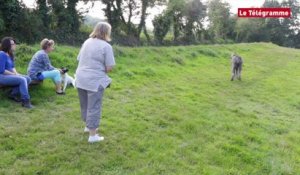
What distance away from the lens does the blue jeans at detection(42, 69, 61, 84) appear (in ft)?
31.7

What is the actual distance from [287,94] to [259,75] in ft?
14.3

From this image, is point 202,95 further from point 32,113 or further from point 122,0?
point 122,0

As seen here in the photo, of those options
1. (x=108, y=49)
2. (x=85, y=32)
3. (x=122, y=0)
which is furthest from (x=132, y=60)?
(x=122, y=0)

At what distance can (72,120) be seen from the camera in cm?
807

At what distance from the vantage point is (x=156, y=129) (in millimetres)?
8047

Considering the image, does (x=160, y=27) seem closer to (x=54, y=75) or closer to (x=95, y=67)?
(x=54, y=75)

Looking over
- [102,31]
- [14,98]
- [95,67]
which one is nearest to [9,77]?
[14,98]

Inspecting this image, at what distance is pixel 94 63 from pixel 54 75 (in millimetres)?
3820

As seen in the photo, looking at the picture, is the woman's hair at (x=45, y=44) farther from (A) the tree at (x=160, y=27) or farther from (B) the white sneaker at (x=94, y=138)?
(A) the tree at (x=160, y=27)

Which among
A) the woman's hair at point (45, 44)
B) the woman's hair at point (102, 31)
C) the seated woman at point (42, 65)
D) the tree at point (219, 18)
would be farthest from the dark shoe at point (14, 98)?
the tree at point (219, 18)

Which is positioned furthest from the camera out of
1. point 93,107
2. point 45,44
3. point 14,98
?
point 45,44

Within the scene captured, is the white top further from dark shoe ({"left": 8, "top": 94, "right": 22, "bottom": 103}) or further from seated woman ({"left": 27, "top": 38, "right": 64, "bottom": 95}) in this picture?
seated woman ({"left": 27, "top": 38, "right": 64, "bottom": 95})

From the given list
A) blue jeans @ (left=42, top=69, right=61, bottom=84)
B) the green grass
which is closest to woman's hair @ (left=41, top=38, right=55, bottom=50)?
blue jeans @ (left=42, top=69, right=61, bottom=84)

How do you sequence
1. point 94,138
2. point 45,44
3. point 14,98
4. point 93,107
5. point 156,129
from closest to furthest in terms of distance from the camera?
point 93,107
point 94,138
point 156,129
point 14,98
point 45,44
